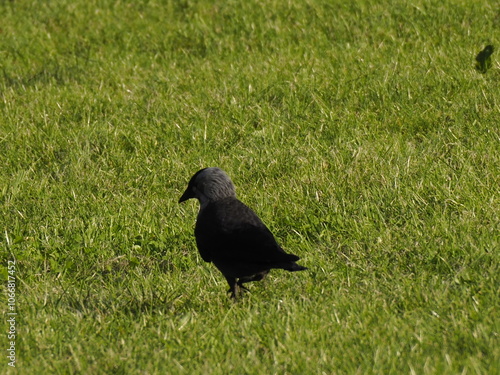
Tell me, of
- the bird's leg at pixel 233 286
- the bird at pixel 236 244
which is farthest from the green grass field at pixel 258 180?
the bird at pixel 236 244

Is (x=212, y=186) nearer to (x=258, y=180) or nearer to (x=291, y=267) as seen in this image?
(x=291, y=267)

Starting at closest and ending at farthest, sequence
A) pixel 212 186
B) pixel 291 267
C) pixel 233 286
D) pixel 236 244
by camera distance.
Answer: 1. pixel 291 267
2. pixel 236 244
3. pixel 233 286
4. pixel 212 186

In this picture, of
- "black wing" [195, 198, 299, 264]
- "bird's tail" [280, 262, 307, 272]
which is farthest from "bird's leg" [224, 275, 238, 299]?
"bird's tail" [280, 262, 307, 272]

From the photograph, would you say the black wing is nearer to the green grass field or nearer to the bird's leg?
the bird's leg

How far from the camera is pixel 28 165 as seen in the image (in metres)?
8.01

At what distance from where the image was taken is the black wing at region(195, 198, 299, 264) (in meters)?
4.98

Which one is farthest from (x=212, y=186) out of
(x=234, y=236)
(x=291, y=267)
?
(x=291, y=267)

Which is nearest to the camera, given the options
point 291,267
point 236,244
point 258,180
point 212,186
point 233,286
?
point 291,267

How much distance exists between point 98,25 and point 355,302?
8.19 meters

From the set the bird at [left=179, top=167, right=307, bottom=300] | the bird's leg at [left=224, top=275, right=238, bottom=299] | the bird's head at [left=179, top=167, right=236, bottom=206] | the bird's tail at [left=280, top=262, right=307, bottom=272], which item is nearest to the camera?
the bird's tail at [left=280, top=262, right=307, bottom=272]

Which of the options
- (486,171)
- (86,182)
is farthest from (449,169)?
(86,182)

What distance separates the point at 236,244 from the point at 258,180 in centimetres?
205

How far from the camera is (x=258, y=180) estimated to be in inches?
281

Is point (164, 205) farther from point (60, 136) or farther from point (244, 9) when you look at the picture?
point (244, 9)
